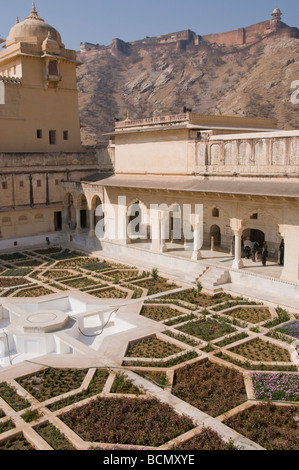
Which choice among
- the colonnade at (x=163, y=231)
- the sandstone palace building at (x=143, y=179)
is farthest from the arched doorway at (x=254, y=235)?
the colonnade at (x=163, y=231)

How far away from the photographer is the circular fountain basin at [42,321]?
12734 mm

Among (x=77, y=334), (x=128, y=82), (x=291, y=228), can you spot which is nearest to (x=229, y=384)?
(x=77, y=334)

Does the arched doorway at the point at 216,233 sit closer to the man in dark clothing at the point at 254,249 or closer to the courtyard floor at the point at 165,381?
the man in dark clothing at the point at 254,249

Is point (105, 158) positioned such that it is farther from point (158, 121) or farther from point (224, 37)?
point (224, 37)

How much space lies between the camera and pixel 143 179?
71.3 ft

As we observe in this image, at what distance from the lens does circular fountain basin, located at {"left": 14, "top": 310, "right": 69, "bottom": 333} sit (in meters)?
12.7

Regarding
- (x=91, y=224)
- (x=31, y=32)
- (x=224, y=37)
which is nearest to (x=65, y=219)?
(x=91, y=224)

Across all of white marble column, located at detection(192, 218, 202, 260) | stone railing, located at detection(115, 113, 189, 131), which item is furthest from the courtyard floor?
stone railing, located at detection(115, 113, 189, 131)

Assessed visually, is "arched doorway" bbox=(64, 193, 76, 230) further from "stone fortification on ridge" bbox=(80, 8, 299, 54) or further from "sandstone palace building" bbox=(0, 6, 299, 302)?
"stone fortification on ridge" bbox=(80, 8, 299, 54)

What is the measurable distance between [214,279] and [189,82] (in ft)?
217

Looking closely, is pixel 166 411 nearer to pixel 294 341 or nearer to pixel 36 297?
pixel 294 341

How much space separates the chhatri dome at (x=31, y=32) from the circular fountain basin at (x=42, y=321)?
18.6 meters

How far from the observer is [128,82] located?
85562 mm

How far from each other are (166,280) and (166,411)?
9.50 metres
